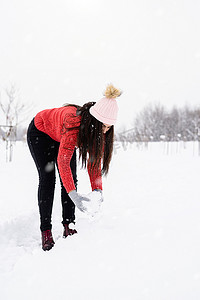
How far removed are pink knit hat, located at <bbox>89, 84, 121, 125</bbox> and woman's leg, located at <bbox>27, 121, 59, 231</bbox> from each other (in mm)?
564

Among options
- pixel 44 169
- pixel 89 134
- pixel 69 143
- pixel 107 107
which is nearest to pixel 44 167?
pixel 44 169

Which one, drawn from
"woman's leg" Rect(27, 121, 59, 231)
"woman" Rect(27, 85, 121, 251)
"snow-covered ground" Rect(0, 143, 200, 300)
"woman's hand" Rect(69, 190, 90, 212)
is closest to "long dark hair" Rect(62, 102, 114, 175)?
"woman" Rect(27, 85, 121, 251)

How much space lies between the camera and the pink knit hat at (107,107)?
5.01 feet

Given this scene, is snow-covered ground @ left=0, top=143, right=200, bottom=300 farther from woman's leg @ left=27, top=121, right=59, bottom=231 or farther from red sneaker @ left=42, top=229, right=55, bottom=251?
woman's leg @ left=27, top=121, right=59, bottom=231

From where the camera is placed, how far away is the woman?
62.0 inches

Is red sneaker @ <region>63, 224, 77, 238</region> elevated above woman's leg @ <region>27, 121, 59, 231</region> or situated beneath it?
situated beneath

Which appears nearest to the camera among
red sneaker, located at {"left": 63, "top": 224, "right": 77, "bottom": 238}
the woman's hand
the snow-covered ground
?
the snow-covered ground

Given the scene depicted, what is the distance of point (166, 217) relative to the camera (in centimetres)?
205

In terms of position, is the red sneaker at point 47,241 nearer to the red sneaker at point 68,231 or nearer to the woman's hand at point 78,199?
the red sneaker at point 68,231

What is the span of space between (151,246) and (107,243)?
0.29m

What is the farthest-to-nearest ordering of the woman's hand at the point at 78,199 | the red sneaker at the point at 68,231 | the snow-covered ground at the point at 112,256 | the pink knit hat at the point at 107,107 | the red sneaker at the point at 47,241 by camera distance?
1. the red sneaker at the point at 68,231
2. the red sneaker at the point at 47,241
3. the woman's hand at the point at 78,199
4. the pink knit hat at the point at 107,107
5. the snow-covered ground at the point at 112,256

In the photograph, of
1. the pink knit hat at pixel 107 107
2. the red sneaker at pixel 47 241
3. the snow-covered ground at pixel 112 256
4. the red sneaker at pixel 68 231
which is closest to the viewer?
the snow-covered ground at pixel 112 256

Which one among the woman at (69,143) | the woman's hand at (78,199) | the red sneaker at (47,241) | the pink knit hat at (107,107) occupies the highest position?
the pink knit hat at (107,107)

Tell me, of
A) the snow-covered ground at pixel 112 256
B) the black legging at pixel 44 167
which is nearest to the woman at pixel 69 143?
the black legging at pixel 44 167
